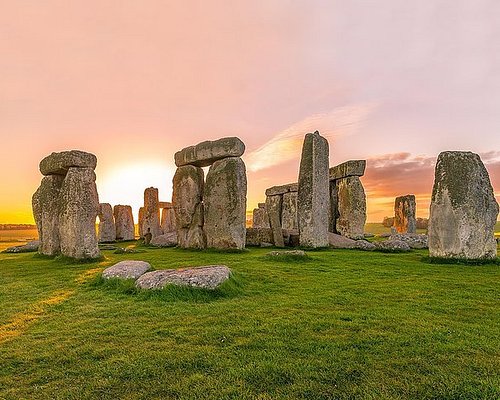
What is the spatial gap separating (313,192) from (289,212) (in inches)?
420

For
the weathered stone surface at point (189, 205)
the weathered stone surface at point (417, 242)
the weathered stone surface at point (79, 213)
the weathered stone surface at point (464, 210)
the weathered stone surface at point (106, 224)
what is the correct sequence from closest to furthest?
1. the weathered stone surface at point (464, 210)
2. the weathered stone surface at point (79, 213)
3. the weathered stone surface at point (189, 205)
4. the weathered stone surface at point (417, 242)
5. the weathered stone surface at point (106, 224)

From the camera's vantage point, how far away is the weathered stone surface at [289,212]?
24703 mm

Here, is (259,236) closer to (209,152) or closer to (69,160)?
(209,152)

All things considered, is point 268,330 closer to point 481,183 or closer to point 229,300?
point 229,300

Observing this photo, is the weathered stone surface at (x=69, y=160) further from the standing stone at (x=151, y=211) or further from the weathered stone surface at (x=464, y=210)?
the standing stone at (x=151, y=211)

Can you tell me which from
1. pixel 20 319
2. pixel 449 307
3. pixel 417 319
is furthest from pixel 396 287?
pixel 20 319

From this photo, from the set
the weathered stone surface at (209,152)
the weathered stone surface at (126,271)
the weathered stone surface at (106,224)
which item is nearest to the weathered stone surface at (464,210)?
the weathered stone surface at (209,152)

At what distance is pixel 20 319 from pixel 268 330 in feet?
12.7

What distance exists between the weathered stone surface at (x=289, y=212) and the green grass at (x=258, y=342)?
17.2m

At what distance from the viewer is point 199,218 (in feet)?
51.9

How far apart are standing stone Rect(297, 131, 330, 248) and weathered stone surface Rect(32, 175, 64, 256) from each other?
9366 mm

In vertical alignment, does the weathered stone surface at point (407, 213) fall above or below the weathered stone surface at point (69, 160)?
below

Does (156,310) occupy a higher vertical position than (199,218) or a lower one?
lower

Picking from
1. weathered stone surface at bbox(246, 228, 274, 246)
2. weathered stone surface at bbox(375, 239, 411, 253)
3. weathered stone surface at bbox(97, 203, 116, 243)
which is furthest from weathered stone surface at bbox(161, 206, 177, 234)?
weathered stone surface at bbox(375, 239, 411, 253)
